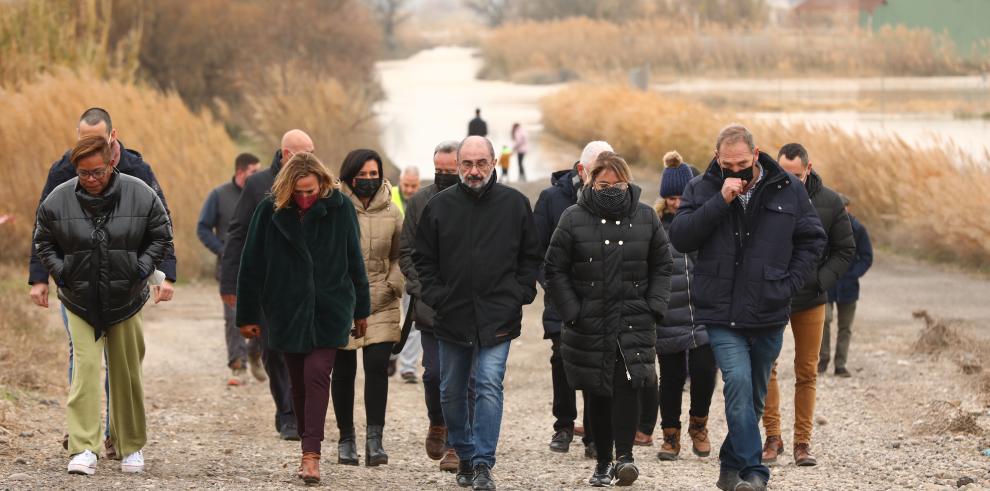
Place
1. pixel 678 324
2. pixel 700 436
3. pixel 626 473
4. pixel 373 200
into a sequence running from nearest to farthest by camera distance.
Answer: pixel 626 473
pixel 373 200
pixel 678 324
pixel 700 436

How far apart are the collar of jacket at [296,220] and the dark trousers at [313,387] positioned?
0.53m

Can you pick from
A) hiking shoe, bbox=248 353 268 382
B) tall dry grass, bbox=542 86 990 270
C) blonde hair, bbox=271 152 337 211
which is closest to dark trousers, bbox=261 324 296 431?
blonde hair, bbox=271 152 337 211

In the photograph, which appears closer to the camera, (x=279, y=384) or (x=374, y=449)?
(x=374, y=449)

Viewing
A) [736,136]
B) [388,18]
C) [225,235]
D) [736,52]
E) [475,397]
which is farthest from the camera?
[388,18]

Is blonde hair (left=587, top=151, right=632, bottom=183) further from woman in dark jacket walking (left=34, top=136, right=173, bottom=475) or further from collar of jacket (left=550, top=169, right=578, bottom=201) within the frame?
woman in dark jacket walking (left=34, top=136, right=173, bottom=475)

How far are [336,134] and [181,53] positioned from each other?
9.55 meters

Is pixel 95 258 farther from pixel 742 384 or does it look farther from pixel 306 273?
pixel 742 384

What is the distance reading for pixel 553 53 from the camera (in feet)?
246

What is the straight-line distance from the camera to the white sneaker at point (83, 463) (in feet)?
24.1

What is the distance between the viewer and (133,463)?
7.70 metres

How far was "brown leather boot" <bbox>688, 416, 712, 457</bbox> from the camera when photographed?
342 inches

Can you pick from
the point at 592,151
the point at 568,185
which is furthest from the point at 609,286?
the point at 568,185

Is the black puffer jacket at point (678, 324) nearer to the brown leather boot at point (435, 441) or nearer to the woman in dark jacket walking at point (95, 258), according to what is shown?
the brown leather boot at point (435, 441)

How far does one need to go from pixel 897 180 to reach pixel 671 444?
43.5 ft
